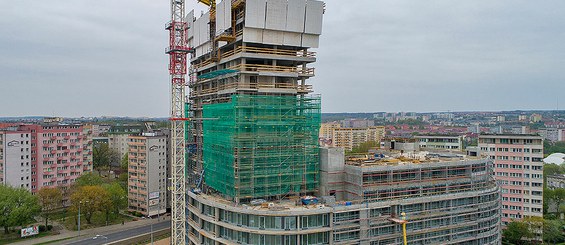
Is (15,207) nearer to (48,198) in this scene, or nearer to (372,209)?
(48,198)

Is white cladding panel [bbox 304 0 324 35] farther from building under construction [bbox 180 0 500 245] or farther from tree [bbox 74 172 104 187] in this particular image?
tree [bbox 74 172 104 187]

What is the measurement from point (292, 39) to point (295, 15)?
9.92 feet

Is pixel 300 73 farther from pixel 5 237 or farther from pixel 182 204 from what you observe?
pixel 5 237

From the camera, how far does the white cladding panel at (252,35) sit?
4856cm

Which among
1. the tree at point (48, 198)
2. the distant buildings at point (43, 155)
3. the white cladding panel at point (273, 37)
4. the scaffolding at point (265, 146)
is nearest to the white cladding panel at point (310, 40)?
the white cladding panel at point (273, 37)

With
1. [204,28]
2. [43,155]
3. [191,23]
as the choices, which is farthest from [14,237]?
[204,28]

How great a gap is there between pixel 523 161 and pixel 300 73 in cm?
5585

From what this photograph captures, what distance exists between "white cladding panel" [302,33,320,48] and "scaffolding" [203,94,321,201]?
7.35m

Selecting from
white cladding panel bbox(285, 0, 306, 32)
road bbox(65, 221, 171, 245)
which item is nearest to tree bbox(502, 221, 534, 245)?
white cladding panel bbox(285, 0, 306, 32)

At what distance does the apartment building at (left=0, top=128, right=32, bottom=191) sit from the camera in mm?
86188

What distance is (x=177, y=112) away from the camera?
52.6 meters

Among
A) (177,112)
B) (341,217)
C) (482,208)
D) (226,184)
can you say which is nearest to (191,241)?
(226,184)

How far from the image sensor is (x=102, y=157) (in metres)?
138

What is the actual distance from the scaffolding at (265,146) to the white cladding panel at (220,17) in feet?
33.9
